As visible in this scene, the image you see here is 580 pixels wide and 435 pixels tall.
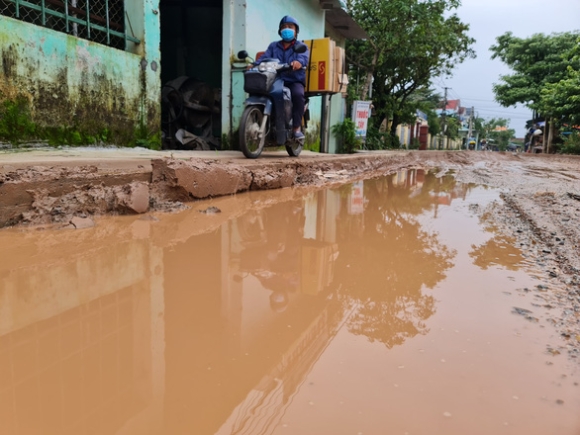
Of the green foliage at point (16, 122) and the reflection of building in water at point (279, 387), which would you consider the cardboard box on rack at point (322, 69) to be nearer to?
the green foliage at point (16, 122)

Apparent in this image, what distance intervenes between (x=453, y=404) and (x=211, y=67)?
25.9 ft

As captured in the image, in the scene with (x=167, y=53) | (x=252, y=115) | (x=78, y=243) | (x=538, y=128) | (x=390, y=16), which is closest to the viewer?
(x=78, y=243)

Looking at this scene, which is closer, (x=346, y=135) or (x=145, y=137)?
(x=145, y=137)

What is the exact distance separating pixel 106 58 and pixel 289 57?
202 centimetres

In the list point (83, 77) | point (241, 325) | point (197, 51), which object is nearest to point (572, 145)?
point (197, 51)

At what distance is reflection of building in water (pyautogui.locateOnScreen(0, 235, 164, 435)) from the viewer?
0.95 meters

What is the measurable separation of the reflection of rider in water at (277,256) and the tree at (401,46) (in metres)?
11.7

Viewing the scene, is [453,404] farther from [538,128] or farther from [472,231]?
[538,128]

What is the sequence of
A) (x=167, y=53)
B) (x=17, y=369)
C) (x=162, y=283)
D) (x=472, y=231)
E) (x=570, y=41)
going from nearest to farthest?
1. (x=17, y=369)
2. (x=162, y=283)
3. (x=472, y=231)
4. (x=167, y=53)
5. (x=570, y=41)

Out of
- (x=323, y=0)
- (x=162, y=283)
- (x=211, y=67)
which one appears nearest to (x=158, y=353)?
(x=162, y=283)

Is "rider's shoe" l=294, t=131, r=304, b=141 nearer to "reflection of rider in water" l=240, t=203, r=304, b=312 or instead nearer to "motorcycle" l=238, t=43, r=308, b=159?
"motorcycle" l=238, t=43, r=308, b=159

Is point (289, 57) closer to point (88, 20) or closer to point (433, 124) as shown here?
point (88, 20)

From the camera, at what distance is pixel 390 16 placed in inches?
510

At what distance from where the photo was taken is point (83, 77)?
406cm
